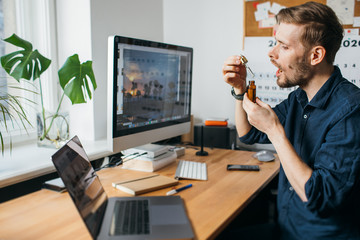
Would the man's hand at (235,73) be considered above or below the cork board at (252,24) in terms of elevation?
below

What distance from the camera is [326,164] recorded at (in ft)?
3.34

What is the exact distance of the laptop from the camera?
0.84m

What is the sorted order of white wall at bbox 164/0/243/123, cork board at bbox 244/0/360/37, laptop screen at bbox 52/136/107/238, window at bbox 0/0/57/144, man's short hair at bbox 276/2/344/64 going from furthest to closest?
white wall at bbox 164/0/243/123, cork board at bbox 244/0/360/37, window at bbox 0/0/57/144, man's short hair at bbox 276/2/344/64, laptop screen at bbox 52/136/107/238

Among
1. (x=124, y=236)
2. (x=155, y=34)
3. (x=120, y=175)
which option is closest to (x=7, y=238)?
A: (x=124, y=236)

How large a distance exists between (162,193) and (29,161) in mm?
668

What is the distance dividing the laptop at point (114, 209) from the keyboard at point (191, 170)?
264 mm

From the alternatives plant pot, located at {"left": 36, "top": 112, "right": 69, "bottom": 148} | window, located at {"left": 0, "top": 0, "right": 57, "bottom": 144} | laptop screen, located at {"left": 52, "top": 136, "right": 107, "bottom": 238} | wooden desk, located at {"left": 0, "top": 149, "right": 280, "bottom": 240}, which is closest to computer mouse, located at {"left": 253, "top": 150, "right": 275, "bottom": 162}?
wooden desk, located at {"left": 0, "top": 149, "right": 280, "bottom": 240}

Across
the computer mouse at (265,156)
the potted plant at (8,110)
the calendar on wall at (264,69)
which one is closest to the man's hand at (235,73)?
the computer mouse at (265,156)

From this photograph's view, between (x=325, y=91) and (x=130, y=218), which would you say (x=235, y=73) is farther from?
(x=130, y=218)

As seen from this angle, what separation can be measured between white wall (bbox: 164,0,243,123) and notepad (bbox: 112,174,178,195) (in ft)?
3.46

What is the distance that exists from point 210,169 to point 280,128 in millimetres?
518

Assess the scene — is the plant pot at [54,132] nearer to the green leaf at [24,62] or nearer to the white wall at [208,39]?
the green leaf at [24,62]

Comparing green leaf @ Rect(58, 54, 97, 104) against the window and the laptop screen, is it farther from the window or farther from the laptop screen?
the laptop screen

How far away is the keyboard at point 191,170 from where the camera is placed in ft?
4.62
